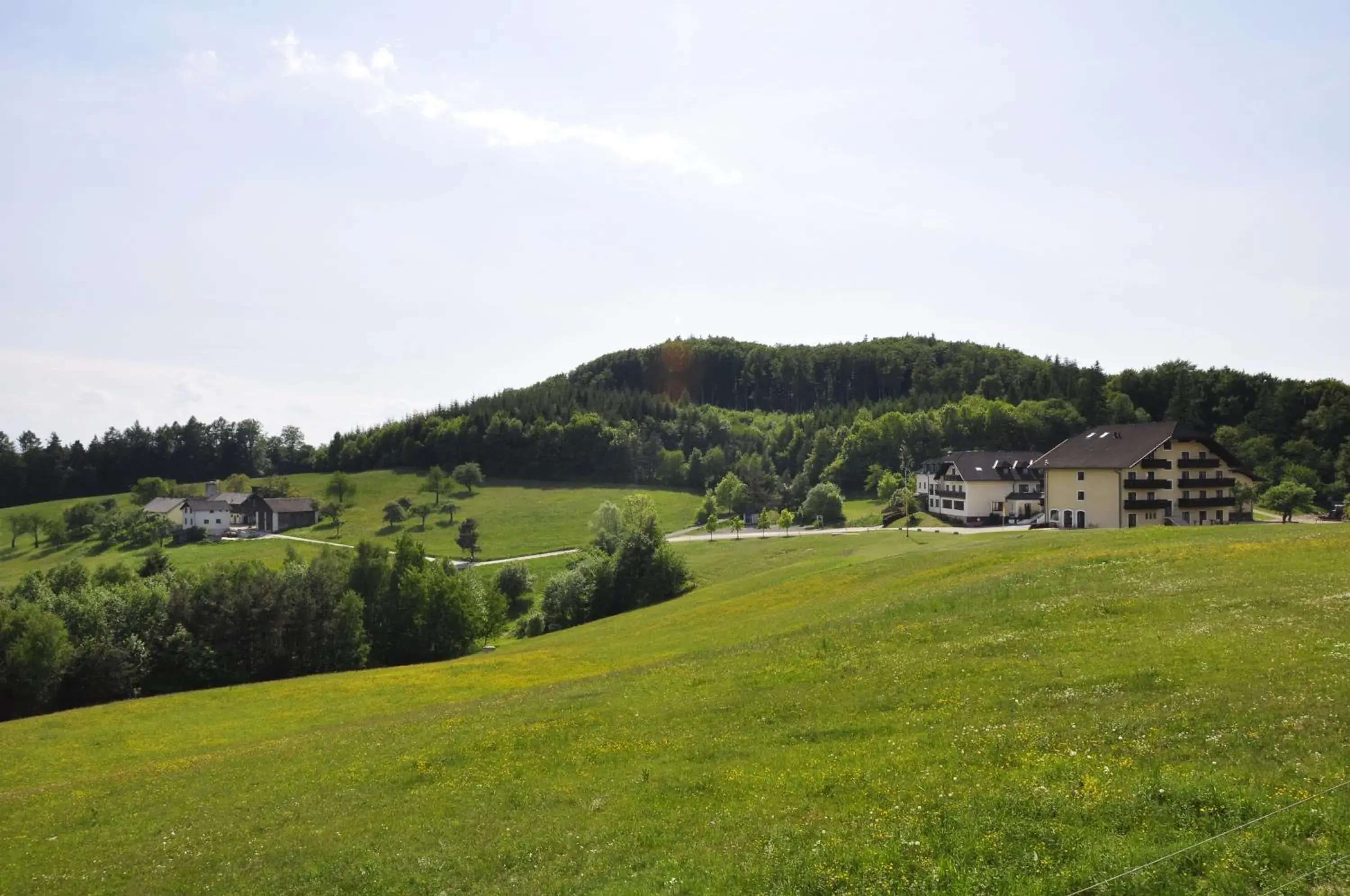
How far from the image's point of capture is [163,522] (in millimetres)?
156625

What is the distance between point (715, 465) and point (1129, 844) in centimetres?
18651

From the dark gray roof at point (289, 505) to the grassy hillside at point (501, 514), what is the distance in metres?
7.67

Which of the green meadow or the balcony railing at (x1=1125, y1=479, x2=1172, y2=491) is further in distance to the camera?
the green meadow

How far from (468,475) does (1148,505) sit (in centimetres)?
14255

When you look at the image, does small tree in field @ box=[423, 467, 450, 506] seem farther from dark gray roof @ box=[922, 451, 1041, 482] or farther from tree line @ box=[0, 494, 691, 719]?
dark gray roof @ box=[922, 451, 1041, 482]

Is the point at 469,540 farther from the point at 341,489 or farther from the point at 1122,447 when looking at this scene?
the point at 1122,447

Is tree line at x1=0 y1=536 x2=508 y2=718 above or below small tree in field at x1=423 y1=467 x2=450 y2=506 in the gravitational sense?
below

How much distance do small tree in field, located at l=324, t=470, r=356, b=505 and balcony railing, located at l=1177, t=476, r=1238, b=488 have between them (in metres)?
154

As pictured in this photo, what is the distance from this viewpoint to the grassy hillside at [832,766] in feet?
46.0

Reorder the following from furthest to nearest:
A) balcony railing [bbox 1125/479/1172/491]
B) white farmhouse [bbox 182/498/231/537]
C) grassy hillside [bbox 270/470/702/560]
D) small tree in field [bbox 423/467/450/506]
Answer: small tree in field [bbox 423/467/450/506]
white farmhouse [bbox 182/498/231/537]
grassy hillside [bbox 270/470/702/560]
balcony railing [bbox 1125/479/1172/491]

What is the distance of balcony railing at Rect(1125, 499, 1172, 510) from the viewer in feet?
287

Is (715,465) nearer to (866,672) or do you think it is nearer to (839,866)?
(866,672)

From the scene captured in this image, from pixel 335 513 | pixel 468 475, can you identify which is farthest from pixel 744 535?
pixel 335 513

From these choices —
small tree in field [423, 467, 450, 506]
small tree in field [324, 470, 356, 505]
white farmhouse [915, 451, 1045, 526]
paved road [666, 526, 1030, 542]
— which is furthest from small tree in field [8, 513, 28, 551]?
white farmhouse [915, 451, 1045, 526]
